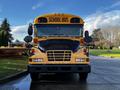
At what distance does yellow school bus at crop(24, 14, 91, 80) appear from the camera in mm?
17875

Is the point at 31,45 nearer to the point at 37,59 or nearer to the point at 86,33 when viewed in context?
the point at 37,59

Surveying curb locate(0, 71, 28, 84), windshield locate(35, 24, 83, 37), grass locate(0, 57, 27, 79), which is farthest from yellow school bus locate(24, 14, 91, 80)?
grass locate(0, 57, 27, 79)

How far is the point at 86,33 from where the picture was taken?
19.2m

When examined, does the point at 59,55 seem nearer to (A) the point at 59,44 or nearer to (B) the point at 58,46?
(B) the point at 58,46

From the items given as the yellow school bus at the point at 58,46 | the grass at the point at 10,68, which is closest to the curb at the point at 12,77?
the grass at the point at 10,68

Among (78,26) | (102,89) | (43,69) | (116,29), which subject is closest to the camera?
(102,89)

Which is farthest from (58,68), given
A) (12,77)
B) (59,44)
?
(12,77)

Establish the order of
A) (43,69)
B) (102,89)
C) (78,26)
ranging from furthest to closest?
(78,26) < (43,69) < (102,89)

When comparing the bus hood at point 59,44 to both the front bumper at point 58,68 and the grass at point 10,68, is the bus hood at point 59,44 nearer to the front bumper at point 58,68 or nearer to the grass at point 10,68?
the front bumper at point 58,68

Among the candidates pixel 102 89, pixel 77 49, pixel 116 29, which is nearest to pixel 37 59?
pixel 77 49

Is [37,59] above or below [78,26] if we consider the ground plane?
below

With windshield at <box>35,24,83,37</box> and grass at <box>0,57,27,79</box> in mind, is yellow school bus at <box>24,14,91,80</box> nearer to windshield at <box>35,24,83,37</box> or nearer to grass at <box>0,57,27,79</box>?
windshield at <box>35,24,83,37</box>

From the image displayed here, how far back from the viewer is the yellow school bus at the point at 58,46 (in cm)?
1788

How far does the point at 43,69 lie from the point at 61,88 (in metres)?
2.55
